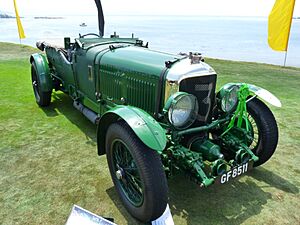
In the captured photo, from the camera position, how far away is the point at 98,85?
3.90m

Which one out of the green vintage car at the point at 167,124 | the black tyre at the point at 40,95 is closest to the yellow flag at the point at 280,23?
the green vintage car at the point at 167,124

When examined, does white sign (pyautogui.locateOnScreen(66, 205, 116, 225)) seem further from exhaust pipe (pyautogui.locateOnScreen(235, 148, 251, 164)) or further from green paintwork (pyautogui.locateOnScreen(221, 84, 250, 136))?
green paintwork (pyautogui.locateOnScreen(221, 84, 250, 136))

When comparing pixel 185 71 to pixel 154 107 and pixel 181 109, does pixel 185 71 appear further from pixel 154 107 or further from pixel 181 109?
pixel 154 107

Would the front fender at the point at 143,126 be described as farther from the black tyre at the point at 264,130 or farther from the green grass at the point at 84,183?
the black tyre at the point at 264,130

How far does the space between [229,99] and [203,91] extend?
41 cm

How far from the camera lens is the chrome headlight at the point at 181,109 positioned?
2477 mm

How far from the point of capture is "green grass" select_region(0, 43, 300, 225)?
256 cm

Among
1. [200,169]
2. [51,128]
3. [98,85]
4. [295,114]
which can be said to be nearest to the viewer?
[200,169]

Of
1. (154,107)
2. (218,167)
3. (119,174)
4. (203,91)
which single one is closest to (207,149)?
(218,167)

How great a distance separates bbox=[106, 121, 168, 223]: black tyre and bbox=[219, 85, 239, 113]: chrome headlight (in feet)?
3.95

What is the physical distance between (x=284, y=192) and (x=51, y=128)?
345cm

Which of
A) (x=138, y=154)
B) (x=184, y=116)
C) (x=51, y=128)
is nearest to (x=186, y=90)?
(x=184, y=116)

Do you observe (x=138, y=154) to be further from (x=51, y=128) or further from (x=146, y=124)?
(x=51, y=128)

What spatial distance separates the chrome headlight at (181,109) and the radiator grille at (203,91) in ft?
0.41
